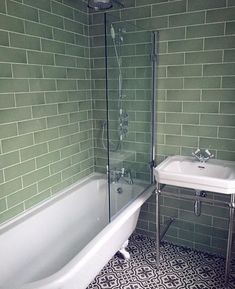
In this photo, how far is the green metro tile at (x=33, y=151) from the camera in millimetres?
2002

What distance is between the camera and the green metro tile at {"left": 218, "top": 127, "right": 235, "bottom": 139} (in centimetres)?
221

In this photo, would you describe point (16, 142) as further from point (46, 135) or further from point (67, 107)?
point (67, 107)

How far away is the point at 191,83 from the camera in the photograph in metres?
2.27

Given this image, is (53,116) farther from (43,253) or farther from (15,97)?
(43,253)

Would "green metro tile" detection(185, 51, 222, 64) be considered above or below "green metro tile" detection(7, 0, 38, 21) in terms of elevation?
below

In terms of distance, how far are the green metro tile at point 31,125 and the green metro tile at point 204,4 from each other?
5.06 feet

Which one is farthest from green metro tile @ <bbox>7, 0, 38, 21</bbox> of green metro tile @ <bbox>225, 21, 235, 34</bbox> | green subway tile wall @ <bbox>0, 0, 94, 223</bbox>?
green metro tile @ <bbox>225, 21, 235, 34</bbox>

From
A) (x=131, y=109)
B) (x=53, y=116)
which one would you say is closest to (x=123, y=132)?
(x=131, y=109)

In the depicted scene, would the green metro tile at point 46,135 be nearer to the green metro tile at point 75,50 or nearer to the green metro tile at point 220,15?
the green metro tile at point 75,50

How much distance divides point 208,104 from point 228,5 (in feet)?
2.54

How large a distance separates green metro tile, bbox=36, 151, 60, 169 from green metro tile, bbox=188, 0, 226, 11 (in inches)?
66.2

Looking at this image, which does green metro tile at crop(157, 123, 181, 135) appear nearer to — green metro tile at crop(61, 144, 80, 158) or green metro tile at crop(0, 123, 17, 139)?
green metro tile at crop(61, 144, 80, 158)

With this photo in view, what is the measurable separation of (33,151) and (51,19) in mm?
1085

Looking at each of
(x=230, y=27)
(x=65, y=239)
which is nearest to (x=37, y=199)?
(x=65, y=239)
